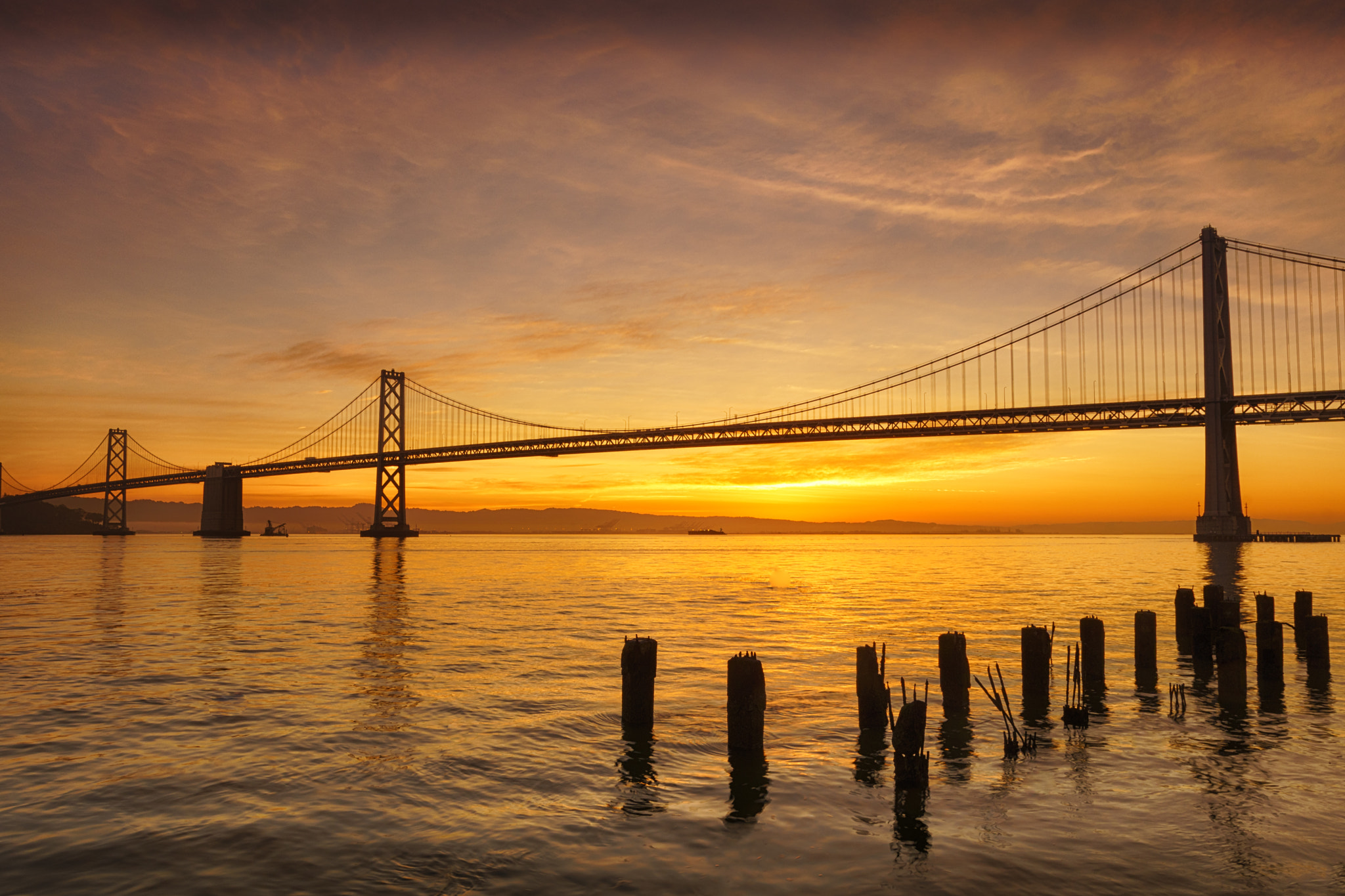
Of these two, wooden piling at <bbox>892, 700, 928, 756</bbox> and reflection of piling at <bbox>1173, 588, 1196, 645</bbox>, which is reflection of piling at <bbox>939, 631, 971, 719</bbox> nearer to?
wooden piling at <bbox>892, 700, 928, 756</bbox>

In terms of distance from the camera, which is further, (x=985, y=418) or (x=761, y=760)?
(x=985, y=418)

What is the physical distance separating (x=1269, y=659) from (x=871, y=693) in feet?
20.2

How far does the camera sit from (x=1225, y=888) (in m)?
5.48

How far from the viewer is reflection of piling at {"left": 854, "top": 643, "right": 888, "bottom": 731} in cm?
907

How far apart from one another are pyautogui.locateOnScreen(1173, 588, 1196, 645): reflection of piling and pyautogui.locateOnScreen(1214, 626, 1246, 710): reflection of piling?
4.70 meters

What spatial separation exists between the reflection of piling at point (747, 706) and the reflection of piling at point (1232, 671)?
649 centimetres

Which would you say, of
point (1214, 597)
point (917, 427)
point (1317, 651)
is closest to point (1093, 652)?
point (1317, 651)

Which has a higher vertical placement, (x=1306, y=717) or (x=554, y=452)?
(x=554, y=452)

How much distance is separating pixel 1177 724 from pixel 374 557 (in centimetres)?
5716

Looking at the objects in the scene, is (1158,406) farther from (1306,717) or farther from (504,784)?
(504,784)

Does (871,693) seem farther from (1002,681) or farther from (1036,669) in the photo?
(1036,669)

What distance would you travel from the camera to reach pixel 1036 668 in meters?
10.5

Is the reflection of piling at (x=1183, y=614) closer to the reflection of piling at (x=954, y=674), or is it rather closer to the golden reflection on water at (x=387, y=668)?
the reflection of piling at (x=954, y=674)

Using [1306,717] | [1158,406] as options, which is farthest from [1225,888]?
[1158,406]
